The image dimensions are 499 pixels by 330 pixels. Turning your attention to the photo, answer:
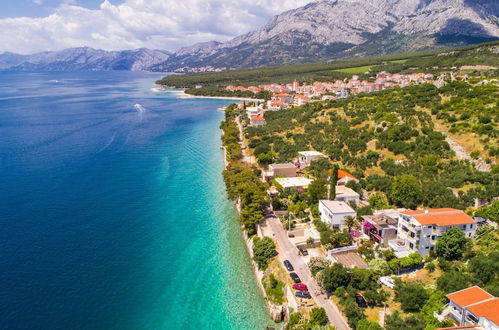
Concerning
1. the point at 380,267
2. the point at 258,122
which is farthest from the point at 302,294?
the point at 258,122

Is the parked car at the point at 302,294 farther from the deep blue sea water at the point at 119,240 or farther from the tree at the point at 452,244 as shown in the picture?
the tree at the point at 452,244

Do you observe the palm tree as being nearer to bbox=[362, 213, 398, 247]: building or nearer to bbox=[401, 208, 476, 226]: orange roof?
bbox=[362, 213, 398, 247]: building

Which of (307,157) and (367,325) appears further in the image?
(307,157)

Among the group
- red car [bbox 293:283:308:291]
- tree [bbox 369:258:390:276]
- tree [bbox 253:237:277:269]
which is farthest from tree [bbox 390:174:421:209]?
red car [bbox 293:283:308:291]

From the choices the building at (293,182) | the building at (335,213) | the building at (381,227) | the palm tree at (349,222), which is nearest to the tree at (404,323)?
the building at (381,227)

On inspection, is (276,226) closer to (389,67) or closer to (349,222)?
(349,222)

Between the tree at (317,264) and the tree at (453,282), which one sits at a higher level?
the tree at (453,282)
